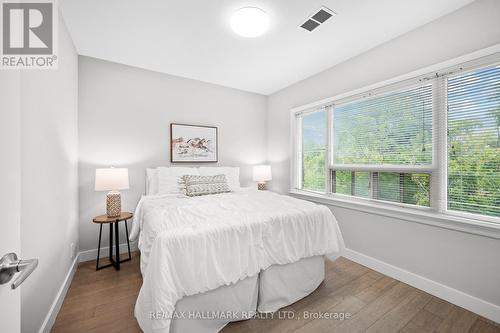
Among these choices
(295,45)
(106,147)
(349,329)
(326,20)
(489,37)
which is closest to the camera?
(349,329)

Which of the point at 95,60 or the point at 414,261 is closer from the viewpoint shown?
the point at 414,261

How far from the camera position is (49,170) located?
64.8 inches

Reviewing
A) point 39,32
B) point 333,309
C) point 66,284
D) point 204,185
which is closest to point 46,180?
point 66,284

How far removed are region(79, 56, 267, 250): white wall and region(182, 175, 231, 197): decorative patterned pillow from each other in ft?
2.41

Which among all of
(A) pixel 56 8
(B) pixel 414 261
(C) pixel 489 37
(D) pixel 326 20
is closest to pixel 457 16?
(C) pixel 489 37

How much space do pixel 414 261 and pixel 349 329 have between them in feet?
3.78

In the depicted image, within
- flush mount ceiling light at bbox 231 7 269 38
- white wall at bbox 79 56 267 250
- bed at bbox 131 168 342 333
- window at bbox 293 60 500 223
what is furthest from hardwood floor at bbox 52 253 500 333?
flush mount ceiling light at bbox 231 7 269 38

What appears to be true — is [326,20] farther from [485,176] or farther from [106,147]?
[106,147]

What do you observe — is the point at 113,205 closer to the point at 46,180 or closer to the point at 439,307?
the point at 46,180

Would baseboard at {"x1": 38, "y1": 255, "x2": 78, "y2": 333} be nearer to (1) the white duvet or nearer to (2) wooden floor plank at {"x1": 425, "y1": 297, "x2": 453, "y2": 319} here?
(1) the white duvet

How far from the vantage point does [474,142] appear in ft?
6.06

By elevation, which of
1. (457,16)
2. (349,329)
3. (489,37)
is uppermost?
(457,16)

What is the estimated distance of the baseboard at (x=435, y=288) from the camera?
5.63 ft

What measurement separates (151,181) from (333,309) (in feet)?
8.87
